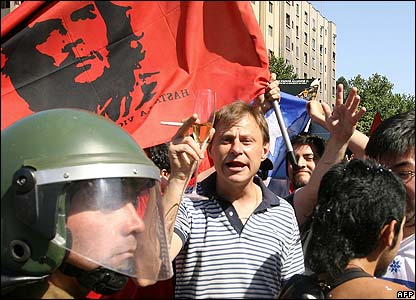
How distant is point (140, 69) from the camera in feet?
11.3

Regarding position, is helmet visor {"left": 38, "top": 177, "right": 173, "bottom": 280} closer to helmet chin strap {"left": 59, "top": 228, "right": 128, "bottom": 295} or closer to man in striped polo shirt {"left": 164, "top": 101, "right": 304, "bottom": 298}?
helmet chin strap {"left": 59, "top": 228, "right": 128, "bottom": 295}

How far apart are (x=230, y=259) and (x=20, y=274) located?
114 cm

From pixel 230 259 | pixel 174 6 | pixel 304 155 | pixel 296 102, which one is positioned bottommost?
pixel 230 259

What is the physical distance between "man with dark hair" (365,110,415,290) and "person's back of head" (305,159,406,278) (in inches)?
18.9

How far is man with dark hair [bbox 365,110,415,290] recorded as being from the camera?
3111 mm

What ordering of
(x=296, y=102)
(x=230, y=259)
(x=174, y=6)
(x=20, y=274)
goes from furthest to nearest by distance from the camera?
(x=296, y=102) → (x=174, y=6) → (x=230, y=259) → (x=20, y=274)

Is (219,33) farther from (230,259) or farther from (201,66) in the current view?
(230,259)

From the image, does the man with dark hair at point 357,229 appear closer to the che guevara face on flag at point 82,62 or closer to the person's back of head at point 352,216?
the person's back of head at point 352,216

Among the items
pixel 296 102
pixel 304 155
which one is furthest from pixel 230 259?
pixel 296 102

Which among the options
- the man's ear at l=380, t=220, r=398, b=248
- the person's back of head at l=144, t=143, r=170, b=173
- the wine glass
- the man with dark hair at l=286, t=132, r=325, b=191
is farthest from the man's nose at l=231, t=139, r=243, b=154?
the man with dark hair at l=286, t=132, r=325, b=191

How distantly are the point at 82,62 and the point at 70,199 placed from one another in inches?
49.5

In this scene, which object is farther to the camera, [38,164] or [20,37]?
[20,37]

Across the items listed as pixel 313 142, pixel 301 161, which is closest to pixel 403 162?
pixel 301 161

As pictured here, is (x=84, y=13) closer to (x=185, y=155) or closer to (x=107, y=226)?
(x=185, y=155)
